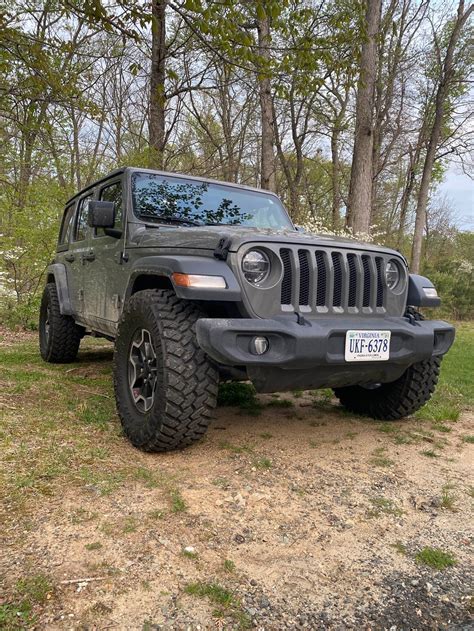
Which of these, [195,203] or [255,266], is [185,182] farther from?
[255,266]

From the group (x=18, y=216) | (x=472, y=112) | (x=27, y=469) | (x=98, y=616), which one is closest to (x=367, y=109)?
(x=18, y=216)

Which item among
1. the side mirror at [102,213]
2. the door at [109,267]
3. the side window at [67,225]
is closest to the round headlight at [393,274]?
the door at [109,267]

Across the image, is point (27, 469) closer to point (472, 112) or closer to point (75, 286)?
point (75, 286)

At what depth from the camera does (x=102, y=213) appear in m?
3.57

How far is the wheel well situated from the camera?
10.4ft

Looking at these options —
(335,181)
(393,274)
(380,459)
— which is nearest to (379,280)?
(393,274)

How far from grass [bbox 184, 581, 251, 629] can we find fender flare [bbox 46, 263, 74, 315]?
3.92 metres

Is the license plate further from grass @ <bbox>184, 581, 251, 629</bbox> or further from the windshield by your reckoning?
the windshield

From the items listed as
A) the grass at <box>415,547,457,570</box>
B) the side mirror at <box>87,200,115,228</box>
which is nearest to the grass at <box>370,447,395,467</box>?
the grass at <box>415,547,457,570</box>

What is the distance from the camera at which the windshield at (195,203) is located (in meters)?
3.80

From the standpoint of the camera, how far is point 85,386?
448 centimetres

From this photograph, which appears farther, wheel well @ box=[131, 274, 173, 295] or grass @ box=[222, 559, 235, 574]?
wheel well @ box=[131, 274, 173, 295]

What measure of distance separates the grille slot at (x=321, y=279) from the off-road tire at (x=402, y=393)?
774 mm

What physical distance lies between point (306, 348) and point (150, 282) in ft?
4.25
